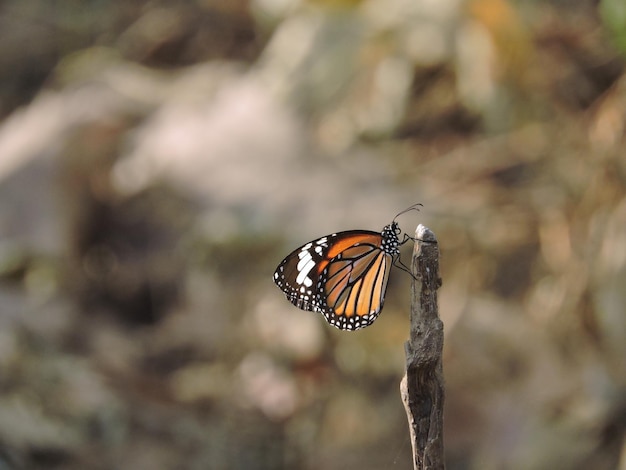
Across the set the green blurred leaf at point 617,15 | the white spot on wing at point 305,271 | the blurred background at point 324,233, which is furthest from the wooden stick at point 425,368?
the blurred background at point 324,233

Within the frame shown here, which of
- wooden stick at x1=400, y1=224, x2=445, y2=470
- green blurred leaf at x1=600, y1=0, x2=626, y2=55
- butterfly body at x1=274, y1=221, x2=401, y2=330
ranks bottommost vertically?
wooden stick at x1=400, y1=224, x2=445, y2=470

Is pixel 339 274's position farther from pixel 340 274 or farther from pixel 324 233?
pixel 324 233

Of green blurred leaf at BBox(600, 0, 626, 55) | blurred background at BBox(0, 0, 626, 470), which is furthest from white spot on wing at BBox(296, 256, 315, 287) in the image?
blurred background at BBox(0, 0, 626, 470)

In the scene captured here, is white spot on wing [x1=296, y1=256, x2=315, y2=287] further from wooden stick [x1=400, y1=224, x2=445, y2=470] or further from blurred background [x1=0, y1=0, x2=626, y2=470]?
blurred background [x1=0, y1=0, x2=626, y2=470]

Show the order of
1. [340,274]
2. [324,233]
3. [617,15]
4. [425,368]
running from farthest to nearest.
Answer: [324,233] → [617,15] → [340,274] → [425,368]

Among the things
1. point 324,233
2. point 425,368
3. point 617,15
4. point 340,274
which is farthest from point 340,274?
point 324,233

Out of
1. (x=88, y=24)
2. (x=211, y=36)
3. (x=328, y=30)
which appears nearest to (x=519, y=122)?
(x=328, y=30)
